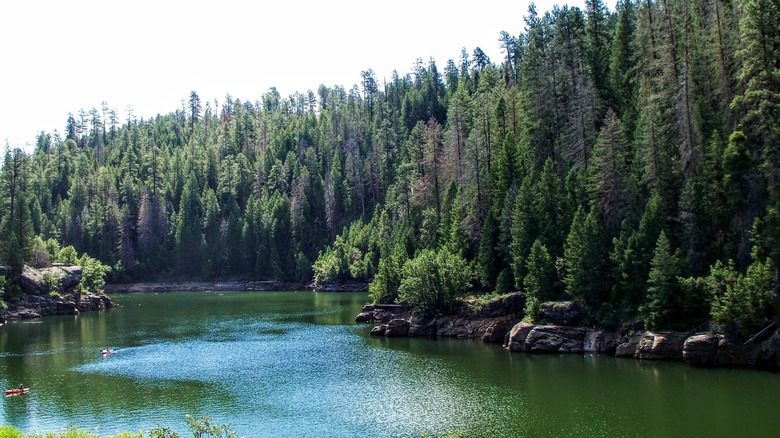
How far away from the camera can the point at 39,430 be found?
4334cm

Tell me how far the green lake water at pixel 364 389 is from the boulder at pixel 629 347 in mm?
1356

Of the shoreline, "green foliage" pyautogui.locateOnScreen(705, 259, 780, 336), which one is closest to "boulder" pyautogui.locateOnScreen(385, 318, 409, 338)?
"green foliage" pyautogui.locateOnScreen(705, 259, 780, 336)

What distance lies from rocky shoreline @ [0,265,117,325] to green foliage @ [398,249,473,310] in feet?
220

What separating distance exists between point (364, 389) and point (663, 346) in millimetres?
25255

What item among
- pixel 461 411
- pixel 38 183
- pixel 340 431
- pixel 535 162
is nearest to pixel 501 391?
pixel 461 411

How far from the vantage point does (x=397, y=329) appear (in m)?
78.9

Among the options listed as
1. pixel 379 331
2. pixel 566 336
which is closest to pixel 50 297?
pixel 379 331

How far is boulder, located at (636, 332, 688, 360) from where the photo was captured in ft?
188

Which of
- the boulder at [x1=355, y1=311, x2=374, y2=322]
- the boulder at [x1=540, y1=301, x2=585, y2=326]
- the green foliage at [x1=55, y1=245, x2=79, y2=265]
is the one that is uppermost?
the green foliage at [x1=55, y1=245, x2=79, y2=265]

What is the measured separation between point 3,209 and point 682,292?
125 meters

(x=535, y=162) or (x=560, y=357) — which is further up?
(x=535, y=162)

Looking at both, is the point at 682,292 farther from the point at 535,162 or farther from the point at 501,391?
the point at 535,162

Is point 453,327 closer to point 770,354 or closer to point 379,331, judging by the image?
point 379,331

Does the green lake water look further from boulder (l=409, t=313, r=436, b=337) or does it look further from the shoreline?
the shoreline
